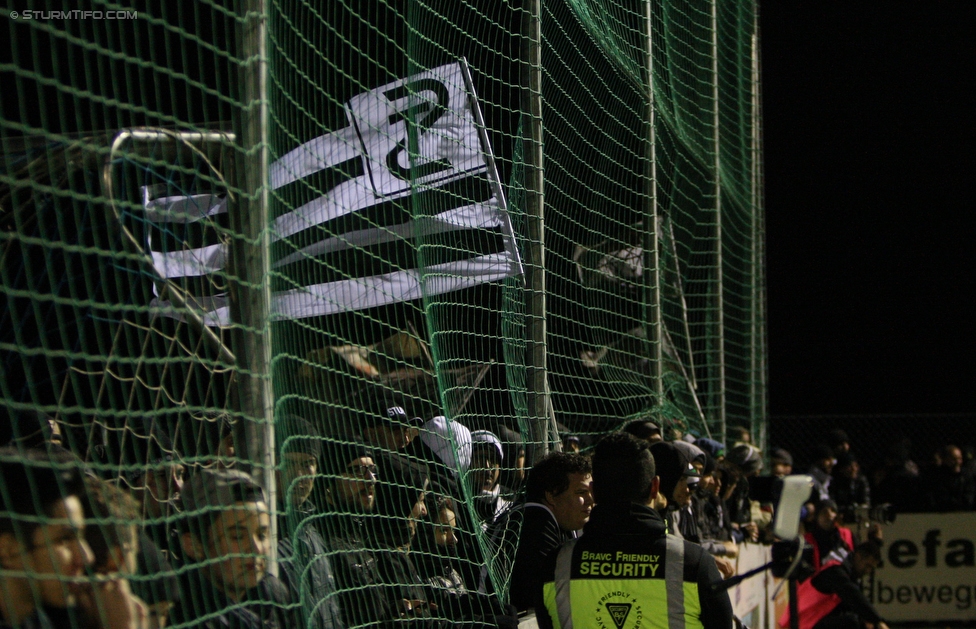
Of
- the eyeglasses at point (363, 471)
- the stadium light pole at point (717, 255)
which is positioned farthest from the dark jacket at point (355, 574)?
the stadium light pole at point (717, 255)

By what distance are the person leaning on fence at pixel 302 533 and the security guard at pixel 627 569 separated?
0.77 m

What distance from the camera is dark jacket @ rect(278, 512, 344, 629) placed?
2662mm

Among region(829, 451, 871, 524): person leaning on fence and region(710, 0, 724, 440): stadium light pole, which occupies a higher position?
region(710, 0, 724, 440): stadium light pole

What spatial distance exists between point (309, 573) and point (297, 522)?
14cm

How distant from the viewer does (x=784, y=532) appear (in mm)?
2605

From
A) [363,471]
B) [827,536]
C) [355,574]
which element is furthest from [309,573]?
[827,536]

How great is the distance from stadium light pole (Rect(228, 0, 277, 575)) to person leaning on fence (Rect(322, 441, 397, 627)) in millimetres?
426

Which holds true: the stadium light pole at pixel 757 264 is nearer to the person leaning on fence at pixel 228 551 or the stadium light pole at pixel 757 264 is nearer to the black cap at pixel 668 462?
the black cap at pixel 668 462

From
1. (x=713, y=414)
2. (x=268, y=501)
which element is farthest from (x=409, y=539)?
(x=713, y=414)

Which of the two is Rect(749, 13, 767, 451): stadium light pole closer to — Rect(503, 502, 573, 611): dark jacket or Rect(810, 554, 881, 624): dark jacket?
Rect(810, 554, 881, 624): dark jacket

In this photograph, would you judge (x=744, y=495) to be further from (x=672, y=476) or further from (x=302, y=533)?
(x=302, y=533)

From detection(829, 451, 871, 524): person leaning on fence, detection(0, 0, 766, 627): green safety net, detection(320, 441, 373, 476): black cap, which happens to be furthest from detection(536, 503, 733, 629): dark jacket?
detection(829, 451, 871, 524): person leaning on fence

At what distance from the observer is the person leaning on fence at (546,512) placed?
3855 millimetres

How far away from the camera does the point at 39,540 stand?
198 cm
